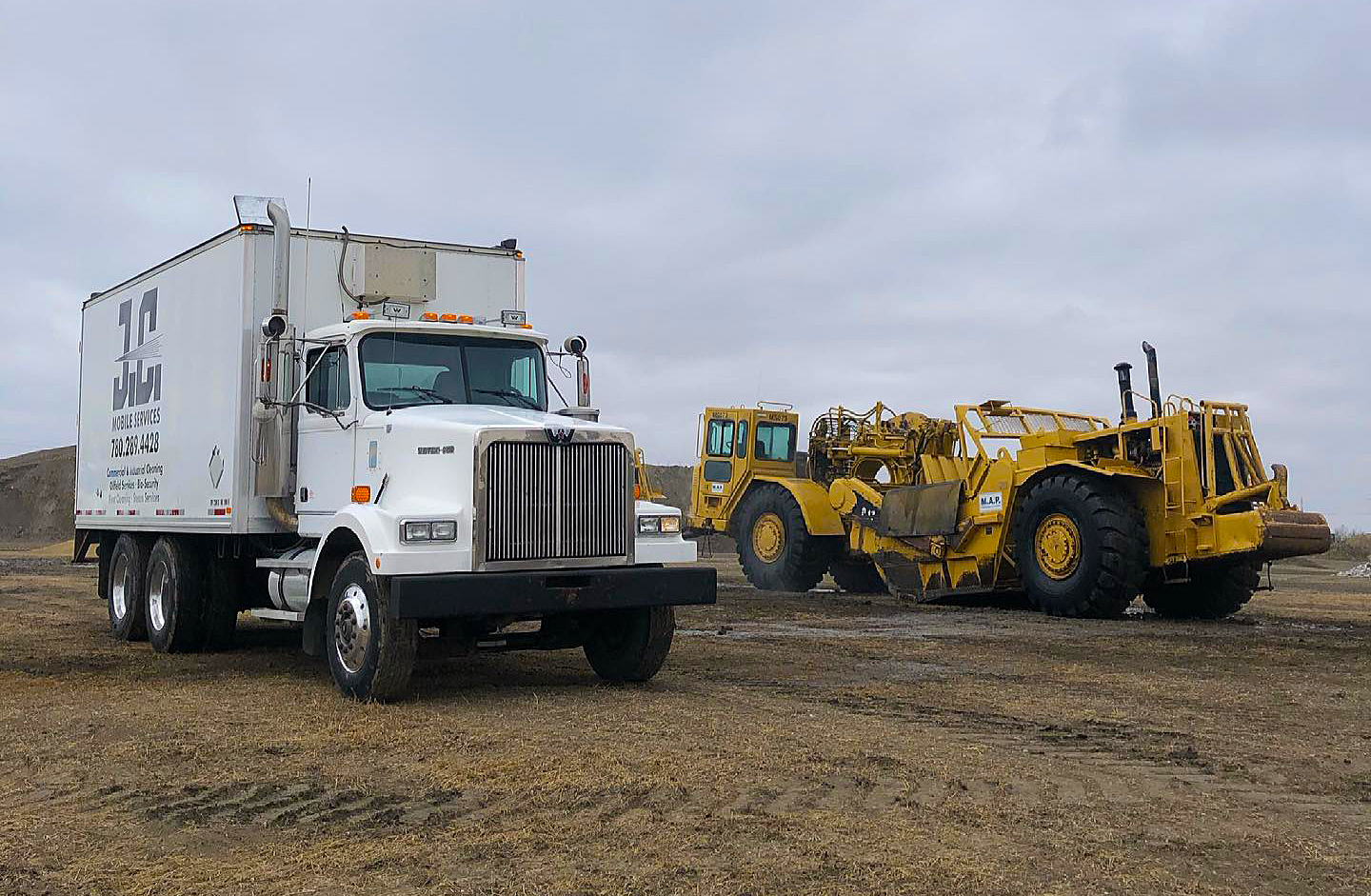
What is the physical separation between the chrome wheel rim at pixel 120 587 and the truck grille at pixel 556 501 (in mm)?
6310

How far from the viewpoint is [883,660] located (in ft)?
39.3

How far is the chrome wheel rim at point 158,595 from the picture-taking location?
1252cm

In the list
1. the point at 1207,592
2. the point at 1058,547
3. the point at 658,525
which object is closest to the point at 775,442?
the point at 1058,547

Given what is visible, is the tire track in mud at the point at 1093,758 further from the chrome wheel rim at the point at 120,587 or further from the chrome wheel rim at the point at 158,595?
the chrome wheel rim at the point at 120,587

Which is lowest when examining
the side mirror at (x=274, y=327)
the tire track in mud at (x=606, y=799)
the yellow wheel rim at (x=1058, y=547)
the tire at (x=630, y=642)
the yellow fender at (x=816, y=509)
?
the tire track in mud at (x=606, y=799)

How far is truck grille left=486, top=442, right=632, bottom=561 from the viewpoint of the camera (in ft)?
29.4

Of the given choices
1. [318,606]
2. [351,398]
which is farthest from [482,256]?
[318,606]

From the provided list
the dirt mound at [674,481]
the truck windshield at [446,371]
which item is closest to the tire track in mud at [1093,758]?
the truck windshield at [446,371]

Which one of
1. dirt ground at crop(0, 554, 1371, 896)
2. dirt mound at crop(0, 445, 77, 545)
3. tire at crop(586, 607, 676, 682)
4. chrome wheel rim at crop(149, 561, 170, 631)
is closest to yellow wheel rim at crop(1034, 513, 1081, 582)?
dirt ground at crop(0, 554, 1371, 896)

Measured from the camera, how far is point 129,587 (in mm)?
13570

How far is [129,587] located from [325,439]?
4.54 metres

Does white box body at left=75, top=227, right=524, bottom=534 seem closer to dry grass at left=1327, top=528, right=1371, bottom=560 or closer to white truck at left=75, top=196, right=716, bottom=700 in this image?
white truck at left=75, top=196, right=716, bottom=700

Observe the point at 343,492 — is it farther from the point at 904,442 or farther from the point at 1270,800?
the point at 904,442

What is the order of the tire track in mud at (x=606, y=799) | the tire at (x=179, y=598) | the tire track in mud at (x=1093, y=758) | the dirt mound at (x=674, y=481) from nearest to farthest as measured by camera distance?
the tire track in mud at (x=606, y=799), the tire track in mud at (x=1093, y=758), the tire at (x=179, y=598), the dirt mound at (x=674, y=481)
